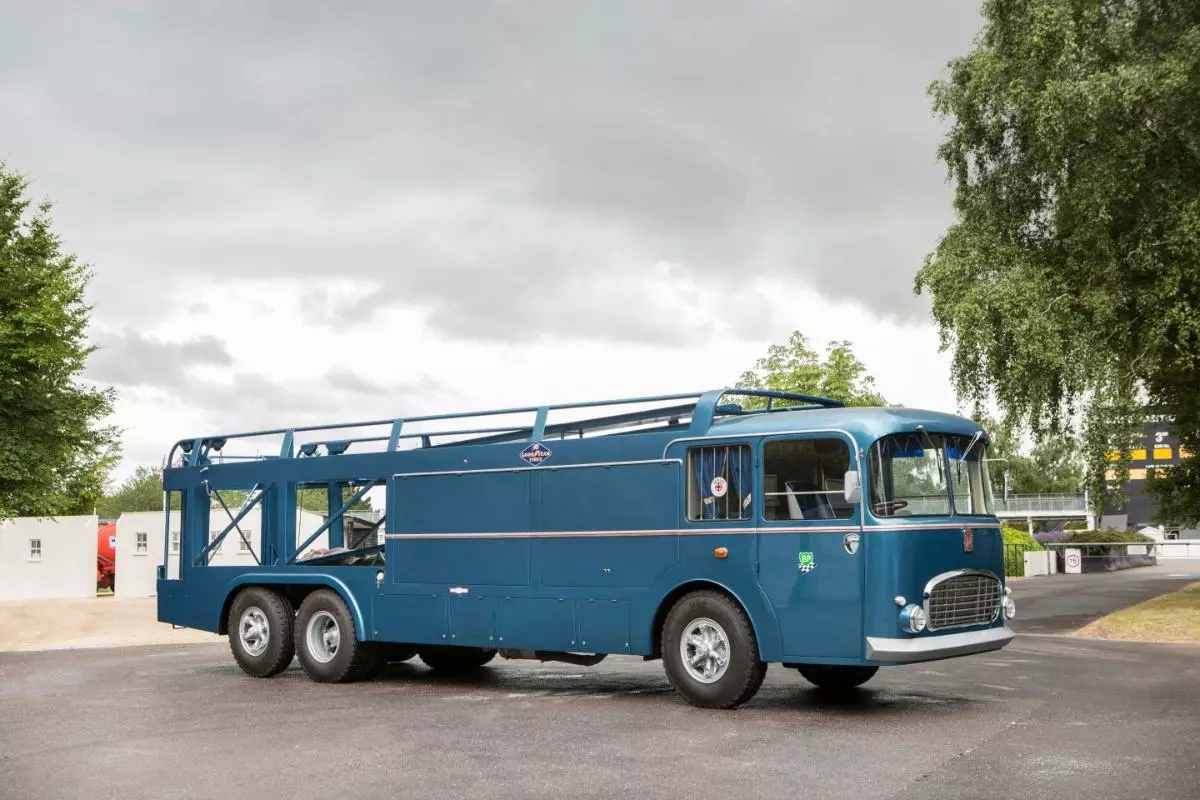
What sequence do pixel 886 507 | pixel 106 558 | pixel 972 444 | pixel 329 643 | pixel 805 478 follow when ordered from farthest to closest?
pixel 106 558 < pixel 329 643 < pixel 972 444 < pixel 805 478 < pixel 886 507

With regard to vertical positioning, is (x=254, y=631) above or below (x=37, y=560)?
below

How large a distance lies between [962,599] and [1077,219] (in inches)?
644

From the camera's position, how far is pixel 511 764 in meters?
9.09

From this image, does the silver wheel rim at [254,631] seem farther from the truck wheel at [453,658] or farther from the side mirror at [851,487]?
the side mirror at [851,487]

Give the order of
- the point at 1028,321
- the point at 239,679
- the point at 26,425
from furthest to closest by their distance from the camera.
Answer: the point at 26,425 < the point at 1028,321 < the point at 239,679

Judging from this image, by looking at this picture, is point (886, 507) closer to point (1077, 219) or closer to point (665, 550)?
point (665, 550)

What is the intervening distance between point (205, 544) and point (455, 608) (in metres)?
4.61

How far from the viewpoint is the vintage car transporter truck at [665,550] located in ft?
36.8

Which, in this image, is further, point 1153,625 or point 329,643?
point 1153,625

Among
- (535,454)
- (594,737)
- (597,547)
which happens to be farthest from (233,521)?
(594,737)

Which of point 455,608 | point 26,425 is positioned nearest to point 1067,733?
point 455,608

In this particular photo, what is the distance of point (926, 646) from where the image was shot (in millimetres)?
11008

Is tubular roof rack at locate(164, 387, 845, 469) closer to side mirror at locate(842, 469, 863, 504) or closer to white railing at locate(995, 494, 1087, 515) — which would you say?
side mirror at locate(842, 469, 863, 504)

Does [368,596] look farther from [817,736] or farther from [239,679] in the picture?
[817,736]
